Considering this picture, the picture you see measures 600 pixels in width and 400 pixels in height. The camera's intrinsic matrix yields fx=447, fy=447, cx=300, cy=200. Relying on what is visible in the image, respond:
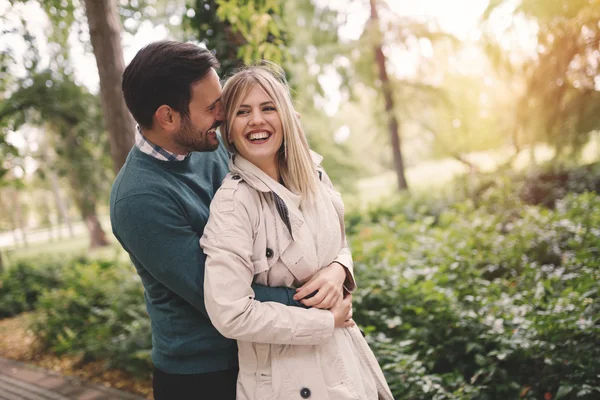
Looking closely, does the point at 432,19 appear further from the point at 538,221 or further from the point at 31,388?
the point at 31,388

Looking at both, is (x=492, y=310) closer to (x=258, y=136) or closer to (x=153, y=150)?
(x=258, y=136)

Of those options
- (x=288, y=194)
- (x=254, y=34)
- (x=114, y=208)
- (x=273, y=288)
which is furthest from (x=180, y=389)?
(x=254, y=34)

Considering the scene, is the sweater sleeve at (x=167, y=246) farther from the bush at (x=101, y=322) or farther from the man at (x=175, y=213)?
the bush at (x=101, y=322)

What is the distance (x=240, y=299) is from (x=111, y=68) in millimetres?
2939

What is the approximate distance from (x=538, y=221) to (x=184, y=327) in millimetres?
5201

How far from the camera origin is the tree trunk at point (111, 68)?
3.67 m

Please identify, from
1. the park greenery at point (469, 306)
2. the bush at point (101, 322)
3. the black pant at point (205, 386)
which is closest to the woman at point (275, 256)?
the black pant at point (205, 386)

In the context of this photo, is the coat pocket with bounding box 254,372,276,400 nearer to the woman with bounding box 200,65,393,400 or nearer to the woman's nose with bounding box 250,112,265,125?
the woman with bounding box 200,65,393,400

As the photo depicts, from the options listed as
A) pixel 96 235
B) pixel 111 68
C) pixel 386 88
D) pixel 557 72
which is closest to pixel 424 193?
pixel 386 88

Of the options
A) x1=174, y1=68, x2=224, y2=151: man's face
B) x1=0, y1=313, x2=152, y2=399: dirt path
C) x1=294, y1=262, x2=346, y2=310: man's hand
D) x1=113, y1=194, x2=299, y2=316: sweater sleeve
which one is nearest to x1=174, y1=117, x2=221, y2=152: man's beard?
x1=174, y1=68, x2=224, y2=151: man's face

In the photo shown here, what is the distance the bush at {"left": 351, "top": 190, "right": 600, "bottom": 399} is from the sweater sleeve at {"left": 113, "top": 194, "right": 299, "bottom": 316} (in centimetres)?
192

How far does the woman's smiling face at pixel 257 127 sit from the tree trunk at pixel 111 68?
2.26 m

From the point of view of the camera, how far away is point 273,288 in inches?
68.4

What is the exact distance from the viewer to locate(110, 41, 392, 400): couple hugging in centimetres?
165
